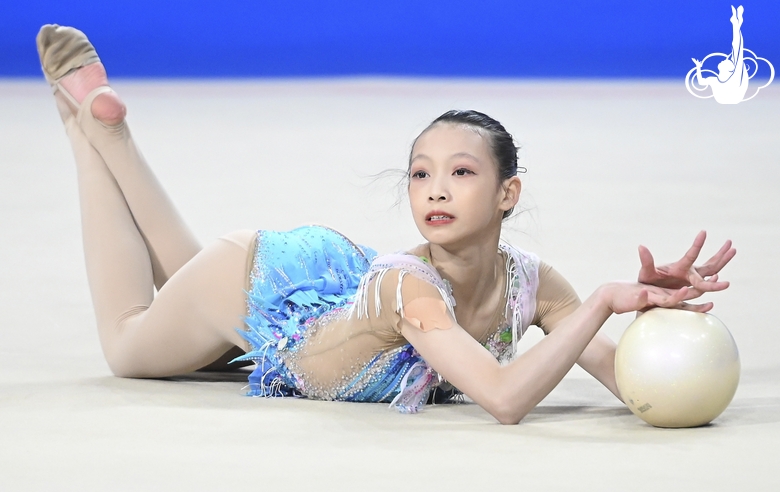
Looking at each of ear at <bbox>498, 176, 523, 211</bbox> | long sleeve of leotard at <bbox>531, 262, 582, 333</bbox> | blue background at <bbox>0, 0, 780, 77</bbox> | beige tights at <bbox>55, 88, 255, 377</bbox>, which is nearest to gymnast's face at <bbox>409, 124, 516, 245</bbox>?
ear at <bbox>498, 176, 523, 211</bbox>

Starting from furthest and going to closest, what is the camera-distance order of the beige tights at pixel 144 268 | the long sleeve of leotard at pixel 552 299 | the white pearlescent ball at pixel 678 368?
the beige tights at pixel 144 268 < the long sleeve of leotard at pixel 552 299 < the white pearlescent ball at pixel 678 368

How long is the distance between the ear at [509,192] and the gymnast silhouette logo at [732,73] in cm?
921

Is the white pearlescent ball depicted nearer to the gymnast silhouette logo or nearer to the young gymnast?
the young gymnast

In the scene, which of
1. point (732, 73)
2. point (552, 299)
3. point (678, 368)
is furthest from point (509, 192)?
point (732, 73)

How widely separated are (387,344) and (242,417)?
0.40 m

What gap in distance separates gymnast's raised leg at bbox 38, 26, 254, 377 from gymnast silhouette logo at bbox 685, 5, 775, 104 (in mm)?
8960

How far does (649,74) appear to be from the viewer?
522 inches

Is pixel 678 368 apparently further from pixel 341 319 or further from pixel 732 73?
pixel 732 73

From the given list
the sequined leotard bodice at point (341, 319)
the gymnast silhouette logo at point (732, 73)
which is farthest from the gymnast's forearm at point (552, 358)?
the gymnast silhouette logo at point (732, 73)

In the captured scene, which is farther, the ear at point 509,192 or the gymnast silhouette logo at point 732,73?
the gymnast silhouette logo at point 732,73

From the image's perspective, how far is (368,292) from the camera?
2.63 metres

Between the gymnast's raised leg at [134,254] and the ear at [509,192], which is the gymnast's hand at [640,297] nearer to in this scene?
the ear at [509,192]

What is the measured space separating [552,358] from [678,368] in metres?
0.27

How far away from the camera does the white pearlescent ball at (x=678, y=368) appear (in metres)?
2.33
